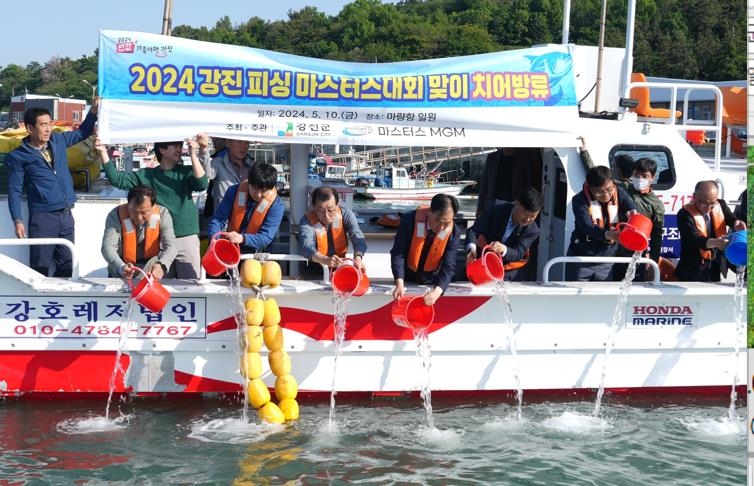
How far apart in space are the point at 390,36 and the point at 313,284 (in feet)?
366

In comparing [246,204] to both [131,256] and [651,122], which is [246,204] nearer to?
[131,256]

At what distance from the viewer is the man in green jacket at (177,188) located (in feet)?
23.7

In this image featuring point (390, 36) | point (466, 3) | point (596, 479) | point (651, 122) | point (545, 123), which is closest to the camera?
point (596, 479)

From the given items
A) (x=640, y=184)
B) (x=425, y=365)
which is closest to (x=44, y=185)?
(x=425, y=365)

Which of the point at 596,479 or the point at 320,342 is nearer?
the point at 596,479

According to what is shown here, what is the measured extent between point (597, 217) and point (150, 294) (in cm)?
354

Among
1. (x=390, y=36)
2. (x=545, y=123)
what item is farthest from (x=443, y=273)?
(x=390, y=36)

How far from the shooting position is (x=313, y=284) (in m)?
6.89

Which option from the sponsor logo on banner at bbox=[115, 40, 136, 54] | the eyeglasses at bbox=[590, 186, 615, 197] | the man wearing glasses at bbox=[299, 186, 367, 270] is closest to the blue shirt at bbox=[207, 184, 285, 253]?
the man wearing glasses at bbox=[299, 186, 367, 270]

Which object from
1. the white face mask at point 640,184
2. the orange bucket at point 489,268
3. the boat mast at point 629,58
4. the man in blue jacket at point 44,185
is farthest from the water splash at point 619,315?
the man in blue jacket at point 44,185

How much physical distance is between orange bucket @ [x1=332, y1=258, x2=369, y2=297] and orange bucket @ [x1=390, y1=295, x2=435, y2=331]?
30 cm

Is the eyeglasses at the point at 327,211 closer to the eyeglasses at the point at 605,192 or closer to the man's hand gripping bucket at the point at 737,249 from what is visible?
the eyeglasses at the point at 605,192

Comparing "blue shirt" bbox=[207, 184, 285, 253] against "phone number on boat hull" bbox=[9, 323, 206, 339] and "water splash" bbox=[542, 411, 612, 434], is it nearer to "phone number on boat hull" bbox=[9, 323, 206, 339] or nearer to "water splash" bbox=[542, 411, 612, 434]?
"phone number on boat hull" bbox=[9, 323, 206, 339]

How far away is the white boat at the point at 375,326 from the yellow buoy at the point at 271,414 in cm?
35
